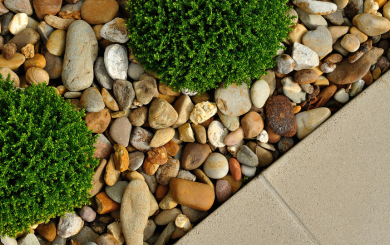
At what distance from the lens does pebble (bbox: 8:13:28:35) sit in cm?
287

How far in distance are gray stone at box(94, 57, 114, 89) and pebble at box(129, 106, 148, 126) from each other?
33 centimetres

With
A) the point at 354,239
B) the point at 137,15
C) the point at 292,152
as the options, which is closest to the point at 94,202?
the point at 137,15

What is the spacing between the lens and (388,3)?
3.50 metres

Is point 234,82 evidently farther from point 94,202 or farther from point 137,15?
point 94,202

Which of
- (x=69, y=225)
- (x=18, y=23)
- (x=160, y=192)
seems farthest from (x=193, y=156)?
(x=18, y=23)

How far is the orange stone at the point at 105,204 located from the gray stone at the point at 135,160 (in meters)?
0.33

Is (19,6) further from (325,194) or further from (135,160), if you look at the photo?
(325,194)

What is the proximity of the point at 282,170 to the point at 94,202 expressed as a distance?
5.85 ft

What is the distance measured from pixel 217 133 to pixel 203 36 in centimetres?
103

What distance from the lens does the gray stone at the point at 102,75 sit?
293 cm

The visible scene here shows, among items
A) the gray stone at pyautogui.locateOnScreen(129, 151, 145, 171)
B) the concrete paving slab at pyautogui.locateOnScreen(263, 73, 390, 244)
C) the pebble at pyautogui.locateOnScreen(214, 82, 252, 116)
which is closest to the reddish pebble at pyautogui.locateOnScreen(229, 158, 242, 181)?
the concrete paving slab at pyautogui.locateOnScreen(263, 73, 390, 244)

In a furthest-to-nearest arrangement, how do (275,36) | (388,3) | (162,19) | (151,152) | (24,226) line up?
(388,3) → (151,152) → (275,36) → (162,19) → (24,226)

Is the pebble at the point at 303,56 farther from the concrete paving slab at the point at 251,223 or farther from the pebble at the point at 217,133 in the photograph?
the concrete paving slab at the point at 251,223

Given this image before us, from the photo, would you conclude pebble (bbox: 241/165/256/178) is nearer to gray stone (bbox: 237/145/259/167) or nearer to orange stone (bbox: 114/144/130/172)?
gray stone (bbox: 237/145/259/167)
